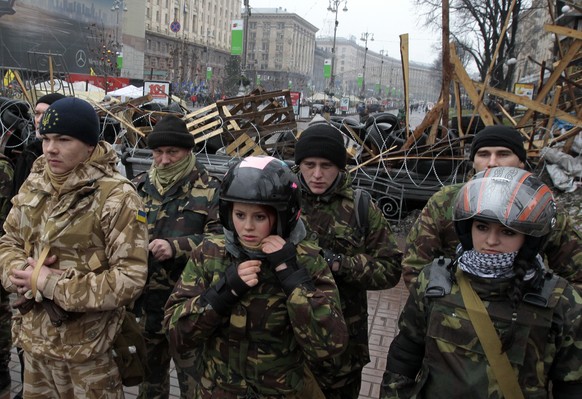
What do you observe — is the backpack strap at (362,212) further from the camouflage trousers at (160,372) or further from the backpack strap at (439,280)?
the camouflage trousers at (160,372)

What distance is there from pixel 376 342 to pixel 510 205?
348 cm

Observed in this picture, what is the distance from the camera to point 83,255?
101 inches

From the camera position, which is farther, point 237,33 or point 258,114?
point 237,33

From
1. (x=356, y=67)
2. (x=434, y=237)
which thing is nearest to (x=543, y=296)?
(x=434, y=237)

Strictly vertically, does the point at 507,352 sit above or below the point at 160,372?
above

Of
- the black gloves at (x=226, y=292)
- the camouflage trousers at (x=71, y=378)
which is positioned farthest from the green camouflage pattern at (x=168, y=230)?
the black gloves at (x=226, y=292)

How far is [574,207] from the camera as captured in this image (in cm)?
741

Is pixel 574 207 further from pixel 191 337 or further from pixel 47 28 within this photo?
pixel 47 28

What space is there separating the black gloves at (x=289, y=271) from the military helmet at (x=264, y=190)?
0.49 ft

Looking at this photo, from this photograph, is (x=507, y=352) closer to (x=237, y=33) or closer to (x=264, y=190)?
(x=264, y=190)

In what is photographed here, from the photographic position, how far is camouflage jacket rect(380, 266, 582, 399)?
73.8 inches

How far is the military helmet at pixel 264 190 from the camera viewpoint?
212cm

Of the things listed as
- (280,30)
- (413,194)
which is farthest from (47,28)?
(280,30)

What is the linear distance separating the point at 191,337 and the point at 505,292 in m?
1.24
